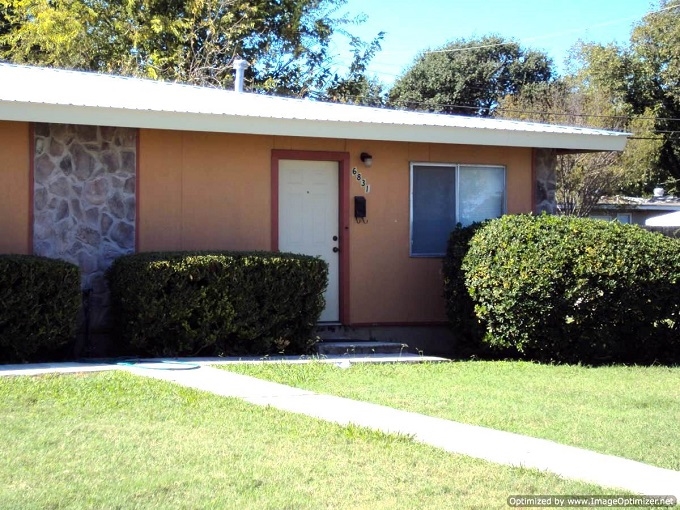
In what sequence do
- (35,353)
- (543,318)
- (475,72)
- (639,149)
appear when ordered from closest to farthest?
(35,353) < (543,318) < (639,149) < (475,72)

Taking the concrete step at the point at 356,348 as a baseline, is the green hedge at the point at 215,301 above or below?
above

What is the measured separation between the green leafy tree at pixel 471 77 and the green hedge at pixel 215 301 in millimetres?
30233

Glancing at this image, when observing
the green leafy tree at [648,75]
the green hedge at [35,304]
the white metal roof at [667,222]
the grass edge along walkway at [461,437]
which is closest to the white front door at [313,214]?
the green hedge at [35,304]

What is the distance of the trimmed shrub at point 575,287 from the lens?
11.0 metres

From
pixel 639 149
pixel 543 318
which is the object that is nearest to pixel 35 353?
pixel 543 318

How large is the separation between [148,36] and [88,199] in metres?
16.2

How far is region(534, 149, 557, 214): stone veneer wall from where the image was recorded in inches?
539

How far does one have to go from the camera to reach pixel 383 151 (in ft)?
42.1

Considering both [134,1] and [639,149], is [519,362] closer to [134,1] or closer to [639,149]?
[134,1]

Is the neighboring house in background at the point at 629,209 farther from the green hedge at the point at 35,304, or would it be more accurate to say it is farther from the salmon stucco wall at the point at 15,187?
the green hedge at the point at 35,304

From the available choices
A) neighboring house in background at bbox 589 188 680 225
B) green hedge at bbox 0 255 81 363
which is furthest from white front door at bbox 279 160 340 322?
neighboring house in background at bbox 589 188 680 225

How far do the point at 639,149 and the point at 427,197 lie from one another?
79.5 feet

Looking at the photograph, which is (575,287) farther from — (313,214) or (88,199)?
(88,199)

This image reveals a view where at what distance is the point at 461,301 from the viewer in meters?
12.1
